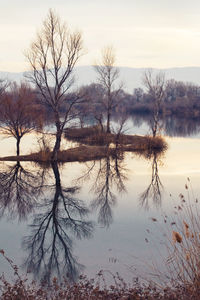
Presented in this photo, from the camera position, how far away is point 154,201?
1619cm

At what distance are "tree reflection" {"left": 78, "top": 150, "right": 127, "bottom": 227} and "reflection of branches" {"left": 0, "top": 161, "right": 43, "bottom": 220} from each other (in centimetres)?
278

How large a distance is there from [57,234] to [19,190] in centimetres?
657

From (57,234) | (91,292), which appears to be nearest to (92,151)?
(57,234)

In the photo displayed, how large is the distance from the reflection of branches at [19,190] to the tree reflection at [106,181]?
278 centimetres

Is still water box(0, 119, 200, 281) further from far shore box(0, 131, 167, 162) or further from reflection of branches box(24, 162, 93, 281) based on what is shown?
far shore box(0, 131, 167, 162)

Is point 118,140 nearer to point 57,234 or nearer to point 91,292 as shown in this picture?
point 57,234

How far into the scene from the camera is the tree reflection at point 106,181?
48.7 feet

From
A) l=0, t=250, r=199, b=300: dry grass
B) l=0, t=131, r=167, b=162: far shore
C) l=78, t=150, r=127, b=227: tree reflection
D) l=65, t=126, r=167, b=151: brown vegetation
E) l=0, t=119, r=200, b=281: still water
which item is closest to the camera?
l=0, t=250, r=199, b=300: dry grass

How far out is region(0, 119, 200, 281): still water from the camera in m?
10.3

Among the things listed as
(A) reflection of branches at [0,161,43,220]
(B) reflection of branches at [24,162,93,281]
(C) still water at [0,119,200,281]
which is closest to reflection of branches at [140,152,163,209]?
(C) still water at [0,119,200,281]

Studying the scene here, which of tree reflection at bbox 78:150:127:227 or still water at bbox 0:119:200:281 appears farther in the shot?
tree reflection at bbox 78:150:127:227

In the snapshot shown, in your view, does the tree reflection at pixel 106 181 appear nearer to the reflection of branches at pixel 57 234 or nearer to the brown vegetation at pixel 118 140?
the reflection of branches at pixel 57 234

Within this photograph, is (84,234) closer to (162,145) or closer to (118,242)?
(118,242)

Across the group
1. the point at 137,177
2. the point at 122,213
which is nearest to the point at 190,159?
the point at 137,177
